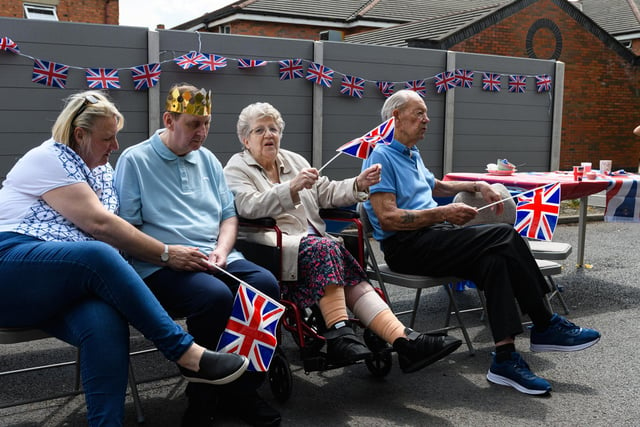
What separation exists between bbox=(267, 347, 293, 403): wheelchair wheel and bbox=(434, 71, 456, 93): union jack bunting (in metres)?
7.19

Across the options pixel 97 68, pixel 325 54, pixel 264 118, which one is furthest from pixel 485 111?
pixel 264 118

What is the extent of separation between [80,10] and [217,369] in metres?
19.4

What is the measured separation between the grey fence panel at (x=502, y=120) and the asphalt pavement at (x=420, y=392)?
6.00 m

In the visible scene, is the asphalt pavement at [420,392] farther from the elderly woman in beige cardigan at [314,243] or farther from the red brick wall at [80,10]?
the red brick wall at [80,10]

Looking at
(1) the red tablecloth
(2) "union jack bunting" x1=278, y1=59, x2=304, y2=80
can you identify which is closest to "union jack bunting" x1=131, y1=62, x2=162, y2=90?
(2) "union jack bunting" x1=278, y1=59, x2=304, y2=80

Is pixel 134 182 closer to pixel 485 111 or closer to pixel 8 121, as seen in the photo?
pixel 8 121

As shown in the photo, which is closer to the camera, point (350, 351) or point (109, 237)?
point (109, 237)

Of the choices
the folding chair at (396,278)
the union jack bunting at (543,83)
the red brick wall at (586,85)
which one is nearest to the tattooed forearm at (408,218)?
the folding chair at (396,278)

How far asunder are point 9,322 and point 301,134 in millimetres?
6458

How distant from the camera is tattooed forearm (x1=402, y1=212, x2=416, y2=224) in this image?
3986 millimetres

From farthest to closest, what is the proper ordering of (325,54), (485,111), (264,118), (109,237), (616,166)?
(616,166), (485,111), (325,54), (264,118), (109,237)

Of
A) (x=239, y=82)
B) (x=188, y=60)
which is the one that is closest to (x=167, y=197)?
(x=188, y=60)

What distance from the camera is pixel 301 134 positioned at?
9.00m

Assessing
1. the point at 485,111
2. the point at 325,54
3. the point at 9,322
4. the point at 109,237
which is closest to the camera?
the point at 9,322
